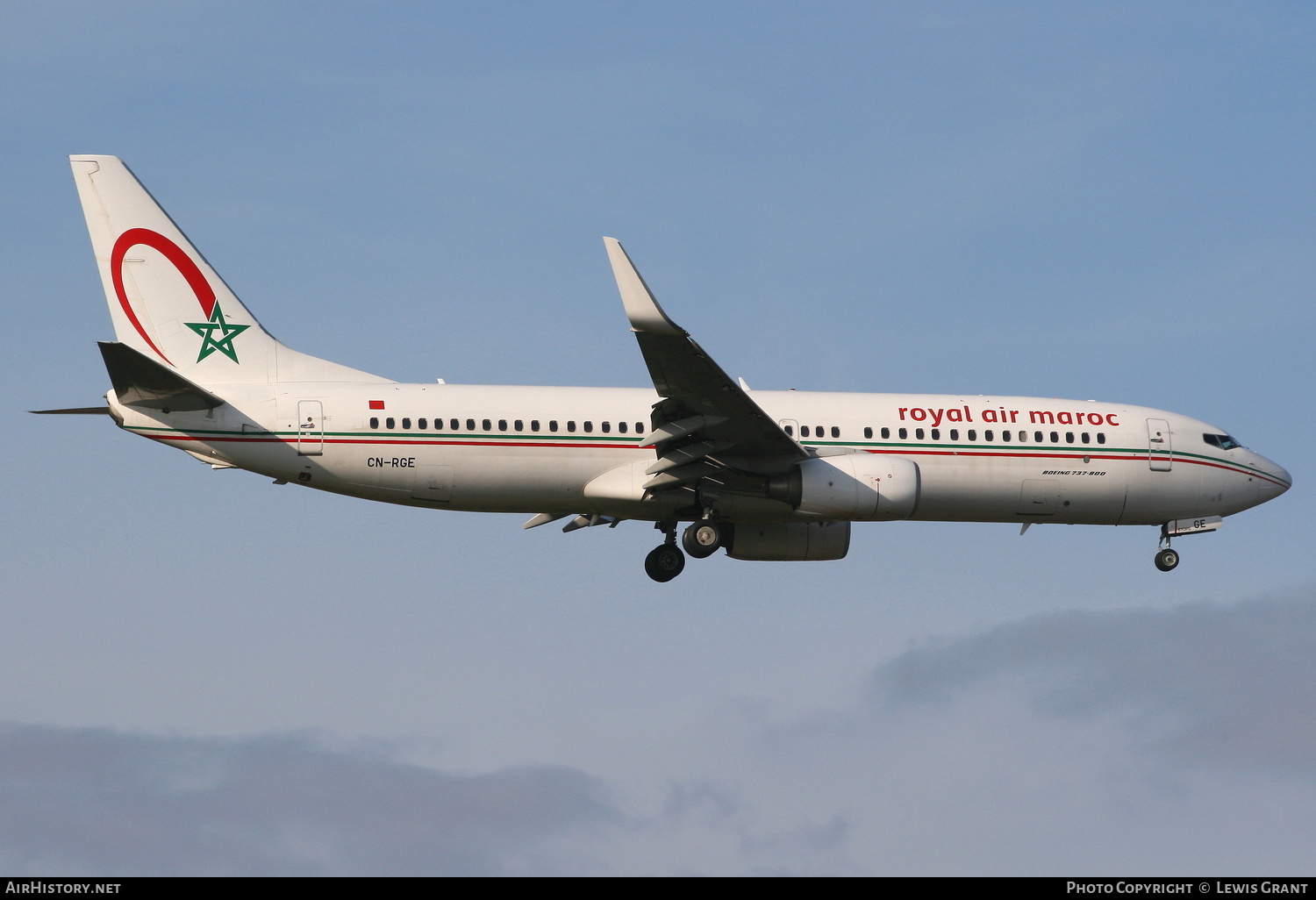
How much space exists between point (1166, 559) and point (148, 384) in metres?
23.8

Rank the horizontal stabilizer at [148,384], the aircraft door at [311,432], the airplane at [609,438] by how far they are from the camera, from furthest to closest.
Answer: the aircraft door at [311,432] → the airplane at [609,438] → the horizontal stabilizer at [148,384]

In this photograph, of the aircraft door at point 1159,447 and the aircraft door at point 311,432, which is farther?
the aircraft door at point 1159,447

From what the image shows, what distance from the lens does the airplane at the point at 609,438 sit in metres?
33.3

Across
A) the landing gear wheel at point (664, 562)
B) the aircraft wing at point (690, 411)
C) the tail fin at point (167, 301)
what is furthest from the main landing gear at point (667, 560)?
the tail fin at point (167, 301)

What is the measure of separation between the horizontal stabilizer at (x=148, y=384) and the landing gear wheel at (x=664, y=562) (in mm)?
10182

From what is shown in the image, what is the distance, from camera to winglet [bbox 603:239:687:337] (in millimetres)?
29703

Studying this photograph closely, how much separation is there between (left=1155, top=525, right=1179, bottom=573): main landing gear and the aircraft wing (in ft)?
34.0

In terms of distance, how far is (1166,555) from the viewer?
38969 mm

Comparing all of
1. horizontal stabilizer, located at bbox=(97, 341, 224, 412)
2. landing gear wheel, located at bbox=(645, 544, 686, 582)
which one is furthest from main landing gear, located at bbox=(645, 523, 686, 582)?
horizontal stabilizer, located at bbox=(97, 341, 224, 412)

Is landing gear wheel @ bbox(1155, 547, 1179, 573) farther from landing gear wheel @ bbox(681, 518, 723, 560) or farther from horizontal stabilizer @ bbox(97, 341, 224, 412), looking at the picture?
horizontal stabilizer @ bbox(97, 341, 224, 412)

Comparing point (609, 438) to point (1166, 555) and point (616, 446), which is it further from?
point (1166, 555)

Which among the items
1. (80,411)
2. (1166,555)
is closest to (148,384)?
(80,411)

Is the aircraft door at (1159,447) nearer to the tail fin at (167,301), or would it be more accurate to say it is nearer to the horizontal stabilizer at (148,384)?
the tail fin at (167,301)
